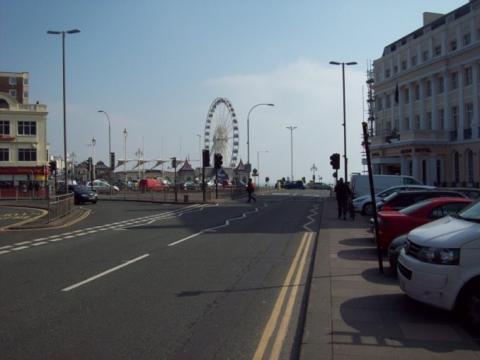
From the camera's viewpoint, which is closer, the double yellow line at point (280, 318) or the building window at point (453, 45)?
the double yellow line at point (280, 318)

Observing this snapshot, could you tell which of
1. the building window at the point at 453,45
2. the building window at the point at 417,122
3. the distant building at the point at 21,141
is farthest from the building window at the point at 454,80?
the distant building at the point at 21,141

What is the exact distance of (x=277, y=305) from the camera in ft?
27.4

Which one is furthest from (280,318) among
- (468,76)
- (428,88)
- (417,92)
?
(417,92)

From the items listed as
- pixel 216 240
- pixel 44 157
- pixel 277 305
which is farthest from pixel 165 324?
pixel 44 157

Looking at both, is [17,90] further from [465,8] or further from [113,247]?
[113,247]

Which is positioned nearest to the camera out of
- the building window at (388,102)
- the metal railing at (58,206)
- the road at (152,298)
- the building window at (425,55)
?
the road at (152,298)

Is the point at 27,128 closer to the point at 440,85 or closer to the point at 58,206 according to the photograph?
the point at 440,85

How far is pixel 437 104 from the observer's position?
185 feet

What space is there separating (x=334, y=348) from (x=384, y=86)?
65180 millimetres

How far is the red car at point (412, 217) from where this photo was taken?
12.7m

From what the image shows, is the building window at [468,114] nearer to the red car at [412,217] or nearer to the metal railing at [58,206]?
the metal railing at [58,206]

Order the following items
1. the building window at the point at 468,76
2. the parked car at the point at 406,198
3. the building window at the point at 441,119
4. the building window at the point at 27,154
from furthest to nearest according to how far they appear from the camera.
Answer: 1. the building window at the point at 27,154
2. the building window at the point at 441,119
3. the building window at the point at 468,76
4. the parked car at the point at 406,198

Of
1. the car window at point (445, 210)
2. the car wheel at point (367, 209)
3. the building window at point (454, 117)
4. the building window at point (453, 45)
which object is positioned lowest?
the car wheel at point (367, 209)

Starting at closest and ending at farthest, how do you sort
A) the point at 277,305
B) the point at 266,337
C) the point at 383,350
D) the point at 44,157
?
the point at 383,350 → the point at 266,337 → the point at 277,305 → the point at 44,157
